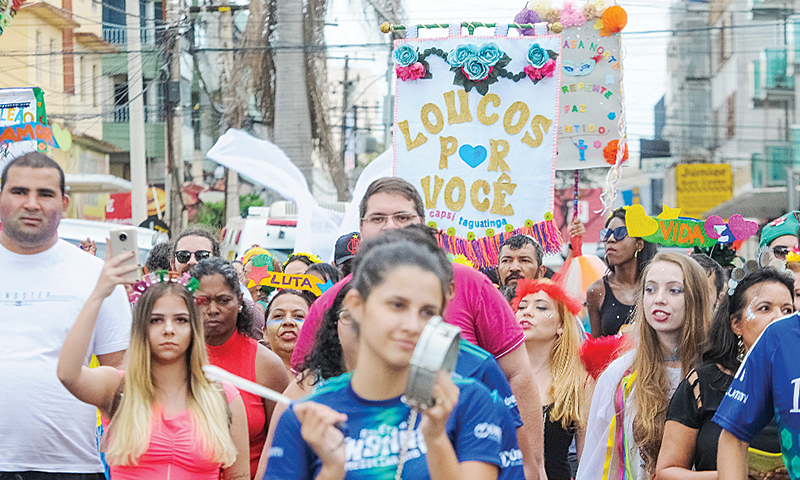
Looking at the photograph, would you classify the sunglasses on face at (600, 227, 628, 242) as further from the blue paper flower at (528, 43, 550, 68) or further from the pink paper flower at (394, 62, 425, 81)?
the pink paper flower at (394, 62, 425, 81)

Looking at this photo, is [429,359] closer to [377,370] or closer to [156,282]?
[377,370]

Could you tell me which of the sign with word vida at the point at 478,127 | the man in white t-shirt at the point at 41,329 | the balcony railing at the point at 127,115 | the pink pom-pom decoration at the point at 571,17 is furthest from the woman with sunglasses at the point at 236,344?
the balcony railing at the point at 127,115

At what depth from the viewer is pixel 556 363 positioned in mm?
5500

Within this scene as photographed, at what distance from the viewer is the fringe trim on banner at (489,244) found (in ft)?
22.9

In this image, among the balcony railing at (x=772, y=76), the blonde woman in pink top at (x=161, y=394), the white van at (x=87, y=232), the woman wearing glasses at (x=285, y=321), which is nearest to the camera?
the blonde woman in pink top at (x=161, y=394)

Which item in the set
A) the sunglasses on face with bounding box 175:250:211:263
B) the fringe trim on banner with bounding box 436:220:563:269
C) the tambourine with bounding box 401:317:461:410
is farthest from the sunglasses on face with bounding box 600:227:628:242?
the tambourine with bounding box 401:317:461:410

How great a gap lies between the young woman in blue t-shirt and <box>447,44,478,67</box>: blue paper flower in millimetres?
4923

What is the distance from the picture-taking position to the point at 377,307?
99.2 inches

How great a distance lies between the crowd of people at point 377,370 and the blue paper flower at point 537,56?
7.10 feet

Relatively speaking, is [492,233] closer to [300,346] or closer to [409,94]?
[409,94]

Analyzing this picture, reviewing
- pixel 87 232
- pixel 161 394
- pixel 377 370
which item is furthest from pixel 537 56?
pixel 87 232

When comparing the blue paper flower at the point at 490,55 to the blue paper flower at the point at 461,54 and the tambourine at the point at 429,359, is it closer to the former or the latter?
the blue paper flower at the point at 461,54

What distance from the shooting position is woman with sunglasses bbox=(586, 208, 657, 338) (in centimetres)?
703

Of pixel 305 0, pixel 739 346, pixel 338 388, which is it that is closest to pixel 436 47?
pixel 739 346
